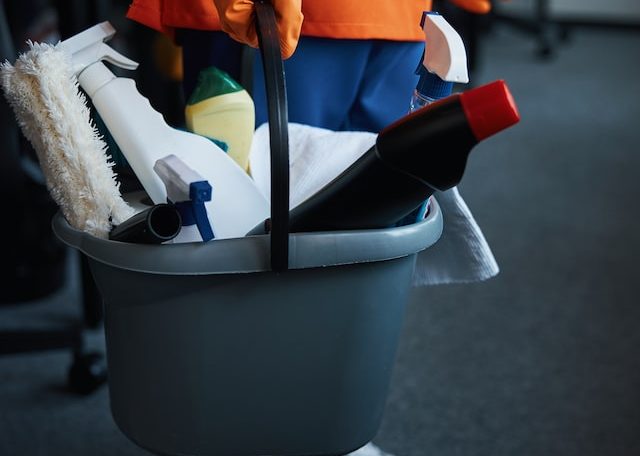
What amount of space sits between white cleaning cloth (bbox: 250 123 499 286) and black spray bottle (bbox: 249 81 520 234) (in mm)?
119

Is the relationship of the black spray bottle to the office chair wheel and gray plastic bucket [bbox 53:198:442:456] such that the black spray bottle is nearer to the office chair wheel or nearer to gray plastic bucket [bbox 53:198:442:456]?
gray plastic bucket [bbox 53:198:442:456]

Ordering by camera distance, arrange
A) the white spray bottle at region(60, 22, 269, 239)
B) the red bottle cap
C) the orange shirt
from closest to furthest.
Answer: the red bottle cap < the white spray bottle at region(60, 22, 269, 239) < the orange shirt

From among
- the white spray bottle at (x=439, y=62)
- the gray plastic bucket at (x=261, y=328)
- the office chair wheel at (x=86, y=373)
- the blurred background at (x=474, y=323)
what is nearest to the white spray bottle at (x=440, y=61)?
the white spray bottle at (x=439, y=62)

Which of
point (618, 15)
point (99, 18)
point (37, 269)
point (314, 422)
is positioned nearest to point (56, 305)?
point (37, 269)

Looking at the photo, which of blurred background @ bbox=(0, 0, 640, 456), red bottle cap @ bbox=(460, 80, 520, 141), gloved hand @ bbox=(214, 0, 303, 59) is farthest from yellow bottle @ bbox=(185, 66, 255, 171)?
blurred background @ bbox=(0, 0, 640, 456)

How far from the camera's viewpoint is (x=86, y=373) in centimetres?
120

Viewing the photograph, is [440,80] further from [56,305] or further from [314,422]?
[56,305]

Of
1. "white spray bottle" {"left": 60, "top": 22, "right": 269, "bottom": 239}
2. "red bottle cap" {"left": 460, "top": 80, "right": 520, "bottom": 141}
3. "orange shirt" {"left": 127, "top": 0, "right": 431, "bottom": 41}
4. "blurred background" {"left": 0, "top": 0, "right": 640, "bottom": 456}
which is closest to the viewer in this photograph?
"red bottle cap" {"left": 460, "top": 80, "right": 520, "bottom": 141}

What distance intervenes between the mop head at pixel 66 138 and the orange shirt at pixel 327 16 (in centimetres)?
18

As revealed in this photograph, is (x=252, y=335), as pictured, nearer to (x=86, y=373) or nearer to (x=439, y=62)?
(x=439, y=62)

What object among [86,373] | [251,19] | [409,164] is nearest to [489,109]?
[409,164]

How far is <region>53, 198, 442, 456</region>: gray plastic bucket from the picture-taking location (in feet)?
2.09

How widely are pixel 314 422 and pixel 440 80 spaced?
310 mm

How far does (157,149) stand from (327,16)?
0.77 feet
